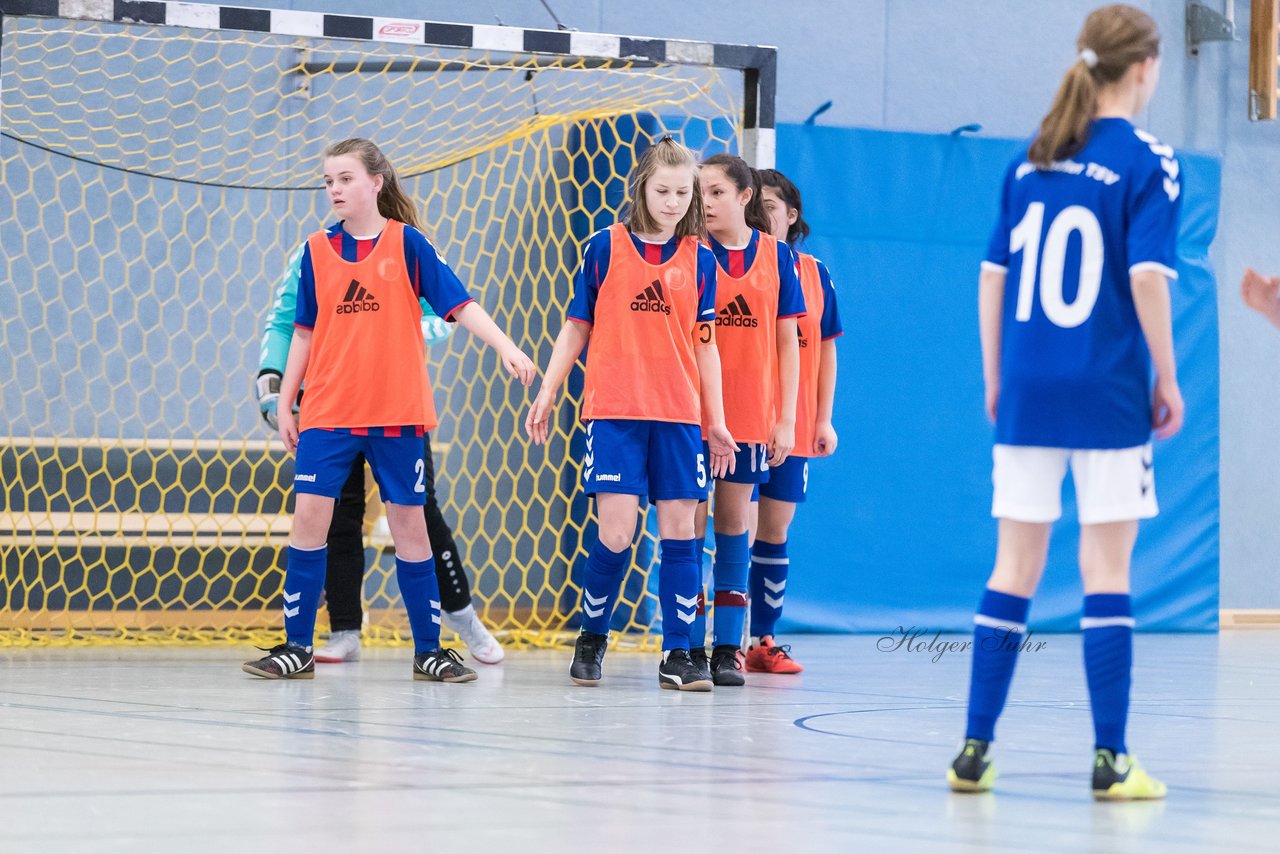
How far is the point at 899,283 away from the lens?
6.16 m

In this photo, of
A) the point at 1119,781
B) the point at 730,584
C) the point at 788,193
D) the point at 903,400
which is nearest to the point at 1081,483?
the point at 1119,781

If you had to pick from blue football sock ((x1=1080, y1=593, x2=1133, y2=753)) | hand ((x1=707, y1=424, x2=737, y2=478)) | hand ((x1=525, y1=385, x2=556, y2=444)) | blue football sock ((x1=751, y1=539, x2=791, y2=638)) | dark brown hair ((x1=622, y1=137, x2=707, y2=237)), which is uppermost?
dark brown hair ((x1=622, y1=137, x2=707, y2=237))

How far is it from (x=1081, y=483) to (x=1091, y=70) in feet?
1.97

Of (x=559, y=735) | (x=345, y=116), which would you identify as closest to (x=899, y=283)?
(x=345, y=116)

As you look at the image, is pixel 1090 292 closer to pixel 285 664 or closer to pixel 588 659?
pixel 588 659

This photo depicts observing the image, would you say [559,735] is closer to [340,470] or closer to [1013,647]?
[1013,647]

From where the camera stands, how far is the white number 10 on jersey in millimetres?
2215

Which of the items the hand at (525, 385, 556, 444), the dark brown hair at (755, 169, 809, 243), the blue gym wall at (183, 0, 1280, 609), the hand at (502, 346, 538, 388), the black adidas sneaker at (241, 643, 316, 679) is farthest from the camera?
the blue gym wall at (183, 0, 1280, 609)

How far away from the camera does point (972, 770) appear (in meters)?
2.20

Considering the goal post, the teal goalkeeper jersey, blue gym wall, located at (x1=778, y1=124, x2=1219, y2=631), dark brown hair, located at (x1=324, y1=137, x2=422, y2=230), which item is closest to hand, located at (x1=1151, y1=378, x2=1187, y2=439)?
dark brown hair, located at (x1=324, y1=137, x2=422, y2=230)

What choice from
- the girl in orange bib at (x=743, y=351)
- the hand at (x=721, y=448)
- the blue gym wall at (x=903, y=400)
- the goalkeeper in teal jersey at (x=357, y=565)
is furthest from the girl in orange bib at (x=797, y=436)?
the blue gym wall at (x=903, y=400)

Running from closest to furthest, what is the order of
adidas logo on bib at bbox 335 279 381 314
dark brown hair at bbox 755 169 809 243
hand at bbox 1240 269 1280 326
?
hand at bbox 1240 269 1280 326, adidas logo on bib at bbox 335 279 381 314, dark brown hair at bbox 755 169 809 243

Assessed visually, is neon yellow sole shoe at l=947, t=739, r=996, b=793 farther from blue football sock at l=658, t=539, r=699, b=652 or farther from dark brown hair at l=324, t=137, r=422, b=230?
dark brown hair at l=324, t=137, r=422, b=230

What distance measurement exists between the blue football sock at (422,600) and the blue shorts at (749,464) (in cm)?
79
